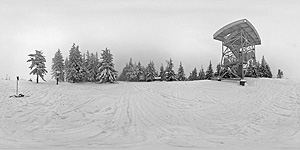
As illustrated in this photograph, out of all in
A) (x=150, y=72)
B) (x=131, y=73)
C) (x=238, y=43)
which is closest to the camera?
(x=238, y=43)

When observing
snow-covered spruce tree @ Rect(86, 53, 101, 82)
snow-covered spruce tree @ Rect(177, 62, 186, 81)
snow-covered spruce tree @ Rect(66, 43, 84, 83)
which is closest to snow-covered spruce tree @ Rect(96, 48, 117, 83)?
snow-covered spruce tree @ Rect(66, 43, 84, 83)

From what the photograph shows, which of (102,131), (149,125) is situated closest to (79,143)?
(102,131)

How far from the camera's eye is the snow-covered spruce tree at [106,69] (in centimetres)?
2936

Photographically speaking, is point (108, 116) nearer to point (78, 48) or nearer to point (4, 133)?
point (4, 133)

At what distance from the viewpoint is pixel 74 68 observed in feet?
97.5

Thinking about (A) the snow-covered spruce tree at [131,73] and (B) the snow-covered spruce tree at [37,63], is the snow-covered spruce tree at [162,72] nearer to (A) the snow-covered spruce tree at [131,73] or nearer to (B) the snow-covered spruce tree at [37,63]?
(A) the snow-covered spruce tree at [131,73]

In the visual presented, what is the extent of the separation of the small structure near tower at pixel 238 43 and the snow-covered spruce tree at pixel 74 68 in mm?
25203

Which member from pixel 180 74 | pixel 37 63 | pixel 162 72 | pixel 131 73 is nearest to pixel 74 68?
pixel 37 63

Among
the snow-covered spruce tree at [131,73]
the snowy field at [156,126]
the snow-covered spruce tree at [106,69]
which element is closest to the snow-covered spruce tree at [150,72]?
the snow-covered spruce tree at [131,73]

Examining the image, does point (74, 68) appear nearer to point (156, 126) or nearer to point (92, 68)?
point (92, 68)

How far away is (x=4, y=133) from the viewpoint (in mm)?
5504

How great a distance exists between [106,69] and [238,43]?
22588mm

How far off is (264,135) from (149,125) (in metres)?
4.27

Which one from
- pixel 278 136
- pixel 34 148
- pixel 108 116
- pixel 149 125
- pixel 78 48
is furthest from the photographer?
pixel 78 48
